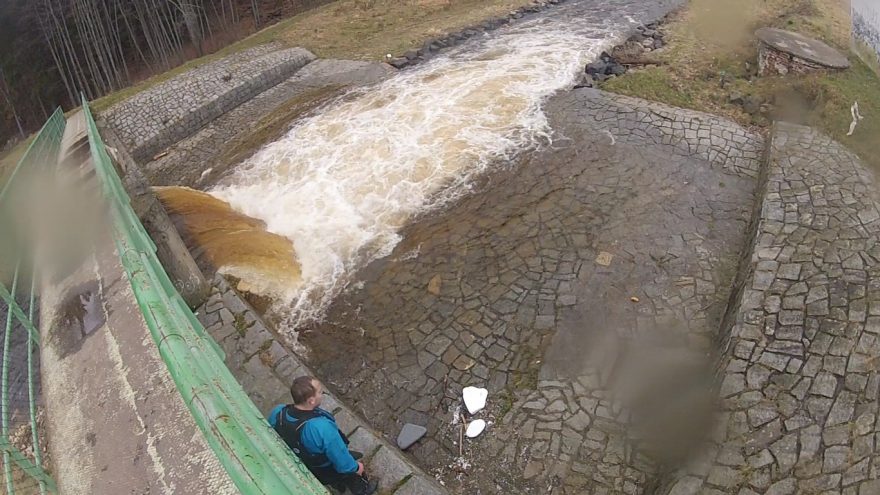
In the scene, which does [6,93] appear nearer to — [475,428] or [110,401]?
[110,401]

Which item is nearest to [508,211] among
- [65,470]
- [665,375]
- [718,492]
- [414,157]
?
[414,157]

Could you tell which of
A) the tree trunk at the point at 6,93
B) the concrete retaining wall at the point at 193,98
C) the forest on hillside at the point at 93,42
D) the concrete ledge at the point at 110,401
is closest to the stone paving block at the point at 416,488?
the concrete ledge at the point at 110,401

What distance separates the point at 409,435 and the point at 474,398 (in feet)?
3.05

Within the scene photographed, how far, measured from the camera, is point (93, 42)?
87.2 feet

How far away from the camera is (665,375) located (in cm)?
680

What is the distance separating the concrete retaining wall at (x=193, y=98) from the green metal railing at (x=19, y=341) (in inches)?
212

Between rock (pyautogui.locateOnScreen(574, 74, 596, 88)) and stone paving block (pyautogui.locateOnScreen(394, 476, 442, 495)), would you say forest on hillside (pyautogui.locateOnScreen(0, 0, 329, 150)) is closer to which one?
rock (pyautogui.locateOnScreen(574, 74, 596, 88))

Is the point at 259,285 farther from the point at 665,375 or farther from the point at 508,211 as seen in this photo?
the point at 665,375

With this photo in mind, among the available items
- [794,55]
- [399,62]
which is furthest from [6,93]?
[794,55]

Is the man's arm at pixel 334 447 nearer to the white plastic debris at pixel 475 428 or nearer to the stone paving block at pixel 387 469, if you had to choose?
the stone paving block at pixel 387 469

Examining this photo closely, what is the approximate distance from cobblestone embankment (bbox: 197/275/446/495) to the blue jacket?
2.97 feet

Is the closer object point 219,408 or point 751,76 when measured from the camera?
point 219,408

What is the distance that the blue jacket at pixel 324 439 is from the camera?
4551 mm

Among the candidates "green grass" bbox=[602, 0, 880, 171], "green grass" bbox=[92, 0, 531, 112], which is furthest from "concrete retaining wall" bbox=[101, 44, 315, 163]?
"green grass" bbox=[602, 0, 880, 171]
